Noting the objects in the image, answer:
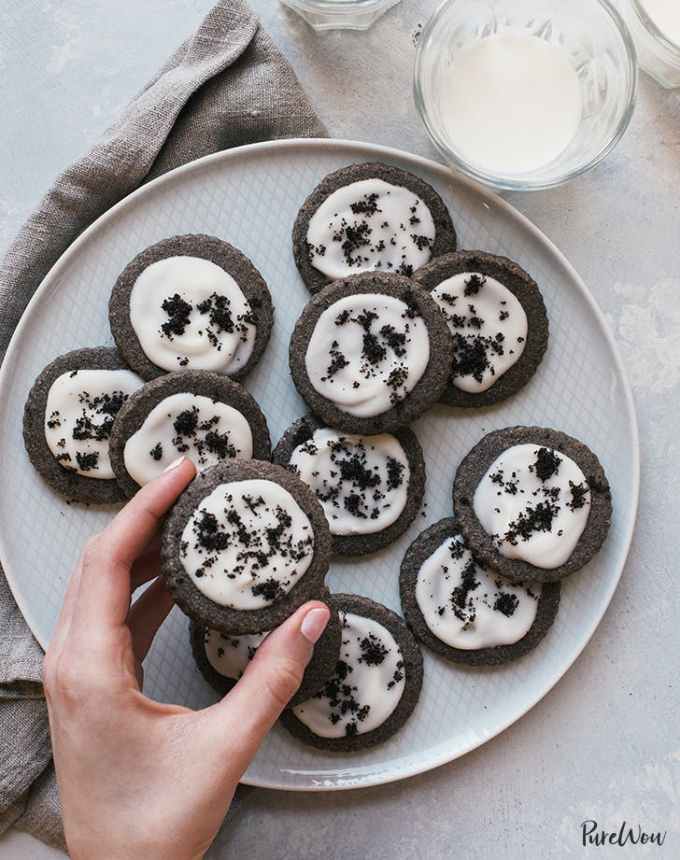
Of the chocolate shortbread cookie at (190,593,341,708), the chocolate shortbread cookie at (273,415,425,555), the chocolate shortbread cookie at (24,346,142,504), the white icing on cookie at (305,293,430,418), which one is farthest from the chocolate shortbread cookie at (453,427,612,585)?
the chocolate shortbread cookie at (24,346,142,504)

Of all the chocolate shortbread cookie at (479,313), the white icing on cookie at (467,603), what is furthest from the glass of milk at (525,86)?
the white icing on cookie at (467,603)

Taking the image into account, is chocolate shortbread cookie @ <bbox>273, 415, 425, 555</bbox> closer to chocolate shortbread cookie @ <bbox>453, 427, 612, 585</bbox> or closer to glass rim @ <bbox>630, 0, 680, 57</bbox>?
chocolate shortbread cookie @ <bbox>453, 427, 612, 585</bbox>

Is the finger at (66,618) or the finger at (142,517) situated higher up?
the finger at (142,517)

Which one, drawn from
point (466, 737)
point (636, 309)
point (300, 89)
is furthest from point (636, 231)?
point (466, 737)

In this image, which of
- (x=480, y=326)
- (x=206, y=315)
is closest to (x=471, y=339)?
(x=480, y=326)

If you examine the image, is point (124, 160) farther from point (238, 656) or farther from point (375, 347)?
point (238, 656)

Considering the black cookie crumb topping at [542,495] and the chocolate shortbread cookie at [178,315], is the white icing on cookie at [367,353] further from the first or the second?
the black cookie crumb topping at [542,495]

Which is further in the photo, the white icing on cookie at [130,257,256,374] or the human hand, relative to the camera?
the white icing on cookie at [130,257,256,374]

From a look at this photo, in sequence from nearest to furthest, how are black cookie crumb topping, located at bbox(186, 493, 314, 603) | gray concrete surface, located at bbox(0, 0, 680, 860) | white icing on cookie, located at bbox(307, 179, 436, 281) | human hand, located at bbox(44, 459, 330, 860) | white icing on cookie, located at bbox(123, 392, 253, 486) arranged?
human hand, located at bbox(44, 459, 330, 860) < black cookie crumb topping, located at bbox(186, 493, 314, 603) < white icing on cookie, located at bbox(123, 392, 253, 486) < white icing on cookie, located at bbox(307, 179, 436, 281) < gray concrete surface, located at bbox(0, 0, 680, 860)
